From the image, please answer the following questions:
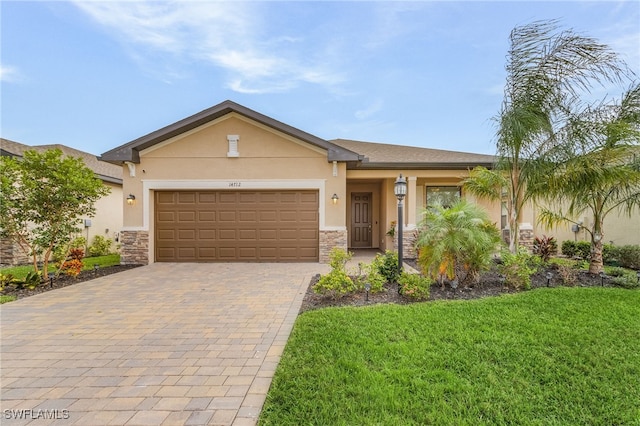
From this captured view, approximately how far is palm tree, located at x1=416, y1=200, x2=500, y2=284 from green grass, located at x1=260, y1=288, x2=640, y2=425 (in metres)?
1.19

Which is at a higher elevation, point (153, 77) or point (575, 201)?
point (153, 77)

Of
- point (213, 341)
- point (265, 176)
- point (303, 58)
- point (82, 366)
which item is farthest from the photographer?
point (303, 58)

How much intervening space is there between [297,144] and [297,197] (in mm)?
1730

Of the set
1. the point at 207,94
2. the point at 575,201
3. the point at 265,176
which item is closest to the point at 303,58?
the point at 207,94

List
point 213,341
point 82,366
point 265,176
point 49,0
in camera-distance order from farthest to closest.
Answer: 1. point 265,176
2. point 49,0
3. point 213,341
4. point 82,366

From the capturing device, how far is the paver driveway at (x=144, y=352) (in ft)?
7.66

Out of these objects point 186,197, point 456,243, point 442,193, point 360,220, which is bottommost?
point 456,243

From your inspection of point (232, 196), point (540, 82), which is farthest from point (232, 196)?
point (540, 82)

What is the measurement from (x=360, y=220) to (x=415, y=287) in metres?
8.06

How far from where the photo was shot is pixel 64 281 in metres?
6.87

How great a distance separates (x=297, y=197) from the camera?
9602 millimetres

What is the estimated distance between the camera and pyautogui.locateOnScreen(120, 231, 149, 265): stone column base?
366 inches

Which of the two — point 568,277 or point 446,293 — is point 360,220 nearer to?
point 446,293

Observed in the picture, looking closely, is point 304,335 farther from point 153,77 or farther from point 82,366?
point 153,77
